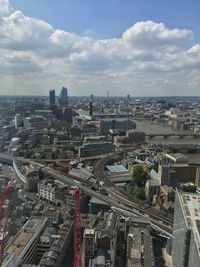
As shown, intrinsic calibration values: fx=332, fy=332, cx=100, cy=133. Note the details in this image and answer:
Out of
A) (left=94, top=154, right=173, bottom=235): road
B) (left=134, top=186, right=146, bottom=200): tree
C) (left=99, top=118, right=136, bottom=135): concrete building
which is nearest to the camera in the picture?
(left=94, top=154, right=173, bottom=235): road

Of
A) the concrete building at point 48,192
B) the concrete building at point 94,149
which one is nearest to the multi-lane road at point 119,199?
the concrete building at point 48,192

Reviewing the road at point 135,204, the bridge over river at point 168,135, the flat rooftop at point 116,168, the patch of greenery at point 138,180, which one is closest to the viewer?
the road at point 135,204

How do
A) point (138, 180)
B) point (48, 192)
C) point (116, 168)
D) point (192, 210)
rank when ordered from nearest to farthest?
point (192, 210)
point (48, 192)
point (138, 180)
point (116, 168)

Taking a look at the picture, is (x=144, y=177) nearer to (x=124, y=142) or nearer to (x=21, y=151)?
(x=21, y=151)

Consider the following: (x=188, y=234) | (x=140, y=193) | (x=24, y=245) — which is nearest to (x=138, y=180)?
(x=140, y=193)

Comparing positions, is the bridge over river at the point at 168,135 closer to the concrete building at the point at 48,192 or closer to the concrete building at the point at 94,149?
the concrete building at the point at 94,149

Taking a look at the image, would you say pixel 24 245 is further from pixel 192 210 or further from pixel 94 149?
pixel 94 149

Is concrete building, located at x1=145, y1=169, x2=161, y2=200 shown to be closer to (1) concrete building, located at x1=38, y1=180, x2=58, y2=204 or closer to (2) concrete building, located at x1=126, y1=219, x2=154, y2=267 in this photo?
(2) concrete building, located at x1=126, y1=219, x2=154, y2=267

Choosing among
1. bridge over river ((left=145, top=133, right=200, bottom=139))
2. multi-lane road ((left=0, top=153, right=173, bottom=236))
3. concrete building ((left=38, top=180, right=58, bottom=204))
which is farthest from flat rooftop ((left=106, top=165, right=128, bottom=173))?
bridge over river ((left=145, top=133, right=200, bottom=139))

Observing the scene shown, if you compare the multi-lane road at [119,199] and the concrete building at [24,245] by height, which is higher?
the concrete building at [24,245]

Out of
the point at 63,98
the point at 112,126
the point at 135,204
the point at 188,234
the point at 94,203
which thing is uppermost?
the point at 63,98
